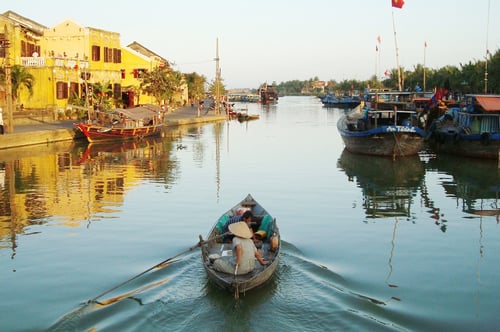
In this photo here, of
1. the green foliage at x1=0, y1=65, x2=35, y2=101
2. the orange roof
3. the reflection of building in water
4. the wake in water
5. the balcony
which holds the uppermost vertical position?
the balcony

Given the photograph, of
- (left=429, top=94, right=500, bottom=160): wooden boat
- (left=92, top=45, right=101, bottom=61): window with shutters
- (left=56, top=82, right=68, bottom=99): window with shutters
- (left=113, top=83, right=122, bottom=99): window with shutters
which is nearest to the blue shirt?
(left=429, top=94, right=500, bottom=160): wooden boat

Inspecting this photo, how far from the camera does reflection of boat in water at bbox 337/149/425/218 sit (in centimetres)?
1973

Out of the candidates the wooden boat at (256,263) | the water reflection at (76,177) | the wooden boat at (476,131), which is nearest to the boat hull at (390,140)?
the wooden boat at (476,131)

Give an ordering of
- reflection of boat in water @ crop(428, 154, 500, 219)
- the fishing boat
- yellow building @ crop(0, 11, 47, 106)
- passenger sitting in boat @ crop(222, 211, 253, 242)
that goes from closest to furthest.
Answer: passenger sitting in boat @ crop(222, 211, 253, 242) < reflection of boat in water @ crop(428, 154, 500, 219) < yellow building @ crop(0, 11, 47, 106) < the fishing boat

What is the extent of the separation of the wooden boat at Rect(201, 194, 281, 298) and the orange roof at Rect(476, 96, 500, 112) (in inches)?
770

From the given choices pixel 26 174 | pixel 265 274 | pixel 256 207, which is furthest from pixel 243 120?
pixel 265 274

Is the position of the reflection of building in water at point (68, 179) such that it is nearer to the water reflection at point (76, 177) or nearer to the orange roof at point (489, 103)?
the water reflection at point (76, 177)

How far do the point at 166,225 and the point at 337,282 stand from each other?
6.59m

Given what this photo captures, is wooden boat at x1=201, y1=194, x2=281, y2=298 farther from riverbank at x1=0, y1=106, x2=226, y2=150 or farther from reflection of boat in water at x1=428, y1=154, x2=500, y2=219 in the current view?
riverbank at x1=0, y1=106, x2=226, y2=150

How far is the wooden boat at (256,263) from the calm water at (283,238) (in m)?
0.28

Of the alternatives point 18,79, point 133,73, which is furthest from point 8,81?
point 133,73

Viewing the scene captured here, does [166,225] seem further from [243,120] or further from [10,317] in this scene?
[243,120]

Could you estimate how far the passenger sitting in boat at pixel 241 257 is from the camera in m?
10.3

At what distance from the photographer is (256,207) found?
14312mm
